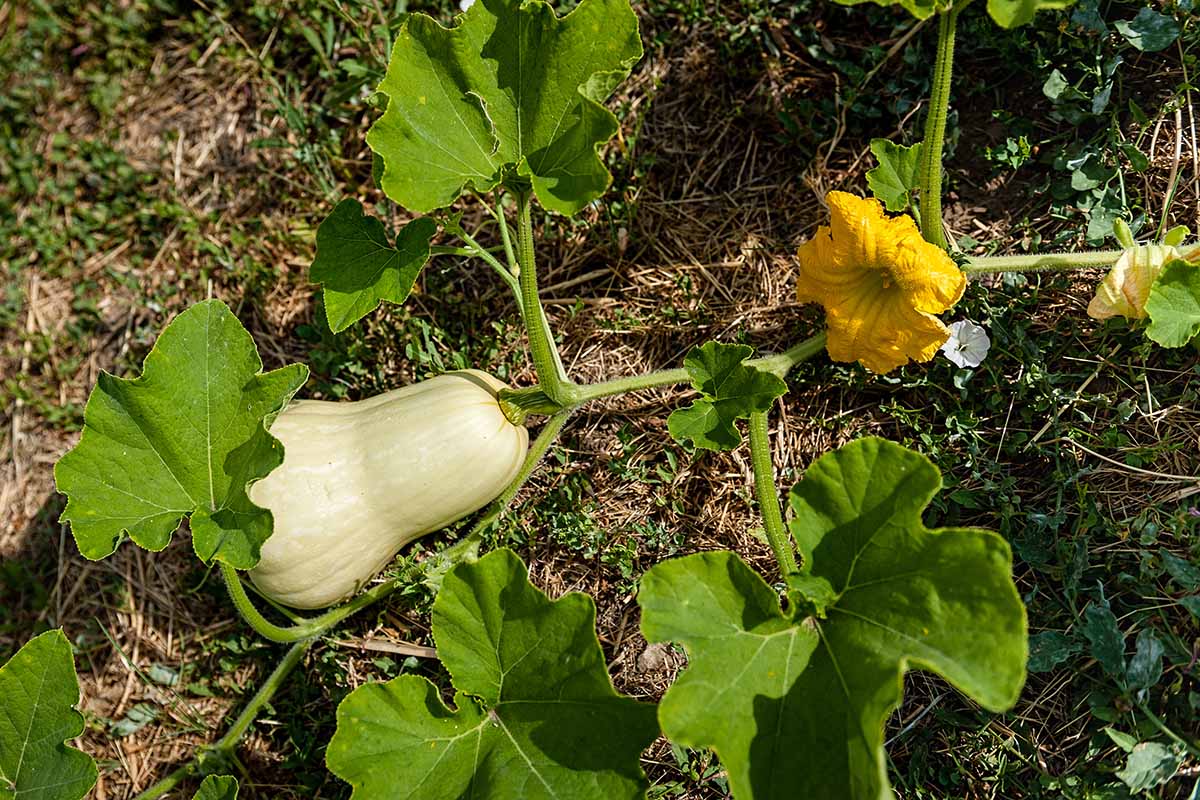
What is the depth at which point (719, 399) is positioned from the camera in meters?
2.30

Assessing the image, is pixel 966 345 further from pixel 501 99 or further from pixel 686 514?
pixel 501 99

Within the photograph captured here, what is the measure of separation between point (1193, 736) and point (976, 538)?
91cm

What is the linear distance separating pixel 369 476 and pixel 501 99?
0.97m

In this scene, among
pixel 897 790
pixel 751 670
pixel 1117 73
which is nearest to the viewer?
pixel 751 670

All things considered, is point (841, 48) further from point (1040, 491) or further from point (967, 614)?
point (967, 614)

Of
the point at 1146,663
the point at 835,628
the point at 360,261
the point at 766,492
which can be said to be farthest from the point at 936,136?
the point at 360,261

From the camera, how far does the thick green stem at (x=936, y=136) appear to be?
213cm

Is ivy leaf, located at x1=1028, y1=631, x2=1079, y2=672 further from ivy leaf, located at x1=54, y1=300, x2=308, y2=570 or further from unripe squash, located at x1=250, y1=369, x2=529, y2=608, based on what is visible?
ivy leaf, located at x1=54, y1=300, x2=308, y2=570

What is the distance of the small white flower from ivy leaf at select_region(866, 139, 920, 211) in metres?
0.37

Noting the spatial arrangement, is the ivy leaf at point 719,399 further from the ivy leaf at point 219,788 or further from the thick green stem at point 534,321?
the ivy leaf at point 219,788

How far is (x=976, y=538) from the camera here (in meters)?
1.80

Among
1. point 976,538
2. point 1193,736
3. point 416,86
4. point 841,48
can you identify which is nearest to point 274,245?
point 416,86

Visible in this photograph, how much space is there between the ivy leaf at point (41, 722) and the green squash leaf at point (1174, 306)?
8.15 feet

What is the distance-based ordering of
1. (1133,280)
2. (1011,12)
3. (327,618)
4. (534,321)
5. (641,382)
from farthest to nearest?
(327,618) → (641,382) → (534,321) → (1133,280) → (1011,12)
